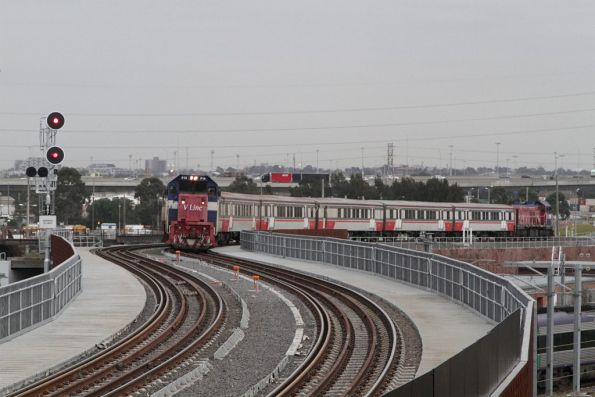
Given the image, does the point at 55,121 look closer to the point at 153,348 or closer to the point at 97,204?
the point at 153,348

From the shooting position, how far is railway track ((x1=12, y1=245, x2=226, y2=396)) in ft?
53.9

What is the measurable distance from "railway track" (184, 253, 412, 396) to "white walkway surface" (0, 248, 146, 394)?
4364 millimetres

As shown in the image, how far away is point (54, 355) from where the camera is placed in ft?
64.0

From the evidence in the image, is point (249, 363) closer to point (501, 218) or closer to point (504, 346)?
point (504, 346)

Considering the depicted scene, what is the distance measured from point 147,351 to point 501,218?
73385 millimetres

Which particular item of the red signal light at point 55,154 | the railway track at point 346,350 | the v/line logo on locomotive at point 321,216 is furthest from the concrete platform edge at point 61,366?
the v/line logo on locomotive at point 321,216

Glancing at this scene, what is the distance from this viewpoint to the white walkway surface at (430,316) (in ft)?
68.6

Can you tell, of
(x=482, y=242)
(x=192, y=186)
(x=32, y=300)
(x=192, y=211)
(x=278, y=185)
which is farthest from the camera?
(x=278, y=185)

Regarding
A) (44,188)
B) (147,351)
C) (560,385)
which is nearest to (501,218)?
(560,385)

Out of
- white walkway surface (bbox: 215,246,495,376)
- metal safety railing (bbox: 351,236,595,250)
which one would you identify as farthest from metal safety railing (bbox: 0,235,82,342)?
metal safety railing (bbox: 351,236,595,250)

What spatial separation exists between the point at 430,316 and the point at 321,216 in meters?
48.3

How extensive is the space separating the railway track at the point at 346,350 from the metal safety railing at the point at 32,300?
6116 millimetres

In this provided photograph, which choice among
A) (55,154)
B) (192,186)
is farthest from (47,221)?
(192,186)

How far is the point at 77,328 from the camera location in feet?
78.6
